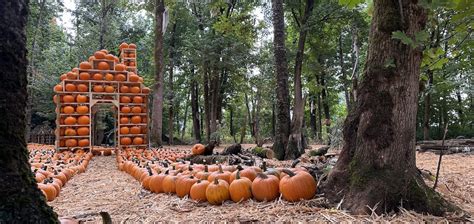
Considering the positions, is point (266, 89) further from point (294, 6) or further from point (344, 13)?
point (344, 13)

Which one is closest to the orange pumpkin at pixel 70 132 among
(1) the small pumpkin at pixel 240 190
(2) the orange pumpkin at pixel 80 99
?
(2) the orange pumpkin at pixel 80 99

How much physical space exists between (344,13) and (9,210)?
439 inches

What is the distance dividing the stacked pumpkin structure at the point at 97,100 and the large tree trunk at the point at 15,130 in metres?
8.52

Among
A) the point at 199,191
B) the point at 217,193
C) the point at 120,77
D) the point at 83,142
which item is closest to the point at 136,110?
the point at 120,77

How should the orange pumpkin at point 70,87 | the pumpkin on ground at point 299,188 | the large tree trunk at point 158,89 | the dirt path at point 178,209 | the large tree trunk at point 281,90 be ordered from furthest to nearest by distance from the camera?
the large tree trunk at point 158,89
the orange pumpkin at point 70,87
the large tree trunk at point 281,90
the pumpkin on ground at point 299,188
the dirt path at point 178,209

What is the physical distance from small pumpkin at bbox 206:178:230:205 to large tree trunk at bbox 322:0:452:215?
90 cm

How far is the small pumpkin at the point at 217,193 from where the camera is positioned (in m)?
2.96

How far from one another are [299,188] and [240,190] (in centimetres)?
53

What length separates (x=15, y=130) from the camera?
50.9 inches

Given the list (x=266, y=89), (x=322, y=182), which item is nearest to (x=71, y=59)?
(x=266, y=89)

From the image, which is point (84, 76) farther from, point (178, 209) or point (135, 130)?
point (178, 209)

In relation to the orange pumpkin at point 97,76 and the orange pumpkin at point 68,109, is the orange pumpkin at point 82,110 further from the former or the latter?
the orange pumpkin at point 97,76

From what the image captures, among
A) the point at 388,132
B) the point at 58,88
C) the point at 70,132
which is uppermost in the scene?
the point at 58,88

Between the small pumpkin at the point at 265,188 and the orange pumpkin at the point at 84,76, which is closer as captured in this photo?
the small pumpkin at the point at 265,188
